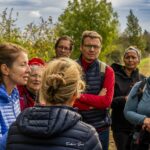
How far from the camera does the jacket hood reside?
8.35 feet

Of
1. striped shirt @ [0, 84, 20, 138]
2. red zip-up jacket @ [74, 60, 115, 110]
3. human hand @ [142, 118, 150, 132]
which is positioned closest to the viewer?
striped shirt @ [0, 84, 20, 138]

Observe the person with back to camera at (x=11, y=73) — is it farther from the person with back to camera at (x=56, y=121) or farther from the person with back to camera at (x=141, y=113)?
the person with back to camera at (x=141, y=113)

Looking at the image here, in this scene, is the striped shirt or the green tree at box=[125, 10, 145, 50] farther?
the green tree at box=[125, 10, 145, 50]

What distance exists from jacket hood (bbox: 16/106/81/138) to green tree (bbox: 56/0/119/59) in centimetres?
3553

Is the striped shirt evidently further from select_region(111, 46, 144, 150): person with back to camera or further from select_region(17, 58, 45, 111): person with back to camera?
select_region(111, 46, 144, 150): person with back to camera

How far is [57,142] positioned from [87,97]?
2.58 meters

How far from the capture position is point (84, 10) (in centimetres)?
4178

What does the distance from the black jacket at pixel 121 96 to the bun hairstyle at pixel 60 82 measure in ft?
10.2

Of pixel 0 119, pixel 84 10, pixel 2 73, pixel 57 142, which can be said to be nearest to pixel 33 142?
pixel 57 142

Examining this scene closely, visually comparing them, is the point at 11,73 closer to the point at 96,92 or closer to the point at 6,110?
the point at 6,110

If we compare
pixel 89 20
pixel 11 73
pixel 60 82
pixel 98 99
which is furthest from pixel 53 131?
pixel 89 20

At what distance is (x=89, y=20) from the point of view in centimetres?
4081

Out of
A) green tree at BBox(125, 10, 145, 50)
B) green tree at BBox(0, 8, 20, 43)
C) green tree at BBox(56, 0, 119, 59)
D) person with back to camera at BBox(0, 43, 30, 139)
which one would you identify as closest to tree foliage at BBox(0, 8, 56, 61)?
green tree at BBox(0, 8, 20, 43)

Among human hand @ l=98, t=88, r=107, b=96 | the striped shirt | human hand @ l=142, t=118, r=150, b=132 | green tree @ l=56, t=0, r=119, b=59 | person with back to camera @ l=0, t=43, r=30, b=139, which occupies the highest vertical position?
green tree @ l=56, t=0, r=119, b=59
